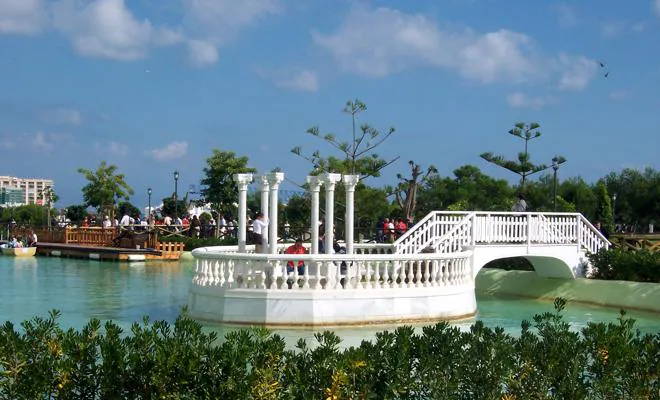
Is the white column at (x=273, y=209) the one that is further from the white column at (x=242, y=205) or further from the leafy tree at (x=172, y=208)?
the leafy tree at (x=172, y=208)

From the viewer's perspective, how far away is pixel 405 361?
6594 mm

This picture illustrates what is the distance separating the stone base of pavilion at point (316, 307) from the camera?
49.8 feet

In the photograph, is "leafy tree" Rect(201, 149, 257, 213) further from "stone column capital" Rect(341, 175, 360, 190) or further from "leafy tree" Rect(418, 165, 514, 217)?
"stone column capital" Rect(341, 175, 360, 190)

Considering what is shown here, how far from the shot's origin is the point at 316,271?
1538cm

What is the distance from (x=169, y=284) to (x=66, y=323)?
9785 mm

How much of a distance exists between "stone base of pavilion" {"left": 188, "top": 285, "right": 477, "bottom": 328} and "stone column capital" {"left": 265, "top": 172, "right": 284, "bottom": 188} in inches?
113

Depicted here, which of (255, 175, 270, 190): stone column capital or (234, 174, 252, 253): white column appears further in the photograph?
(255, 175, 270, 190): stone column capital

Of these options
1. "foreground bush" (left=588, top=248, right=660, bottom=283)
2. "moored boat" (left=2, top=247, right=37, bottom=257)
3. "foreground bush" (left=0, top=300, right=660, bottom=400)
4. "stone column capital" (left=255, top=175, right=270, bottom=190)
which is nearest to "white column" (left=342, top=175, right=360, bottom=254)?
"stone column capital" (left=255, top=175, right=270, bottom=190)

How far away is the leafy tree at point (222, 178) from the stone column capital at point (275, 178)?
31737mm

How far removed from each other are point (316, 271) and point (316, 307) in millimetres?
661

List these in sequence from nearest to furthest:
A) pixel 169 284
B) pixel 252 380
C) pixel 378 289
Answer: pixel 252 380 < pixel 378 289 < pixel 169 284

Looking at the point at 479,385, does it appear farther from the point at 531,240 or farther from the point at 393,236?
the point at 393,236

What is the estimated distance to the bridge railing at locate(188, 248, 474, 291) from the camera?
50.3ft

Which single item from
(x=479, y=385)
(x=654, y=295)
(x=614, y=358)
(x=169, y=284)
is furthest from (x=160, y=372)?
(x=169, y=284)
